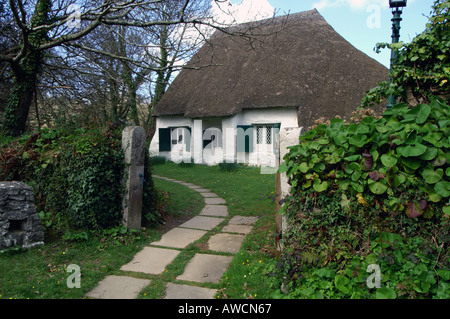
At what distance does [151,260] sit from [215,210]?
2.39 metres

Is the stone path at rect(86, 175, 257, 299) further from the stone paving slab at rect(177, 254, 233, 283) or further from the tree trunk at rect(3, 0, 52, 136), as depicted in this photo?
the tree trunk at rect(3, 0, 52, 136)

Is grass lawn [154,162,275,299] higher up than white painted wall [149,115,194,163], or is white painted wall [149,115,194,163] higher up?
white painted wall [149,115,194,163]

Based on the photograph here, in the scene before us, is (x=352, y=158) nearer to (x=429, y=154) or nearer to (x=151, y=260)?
(x=429, y=154)

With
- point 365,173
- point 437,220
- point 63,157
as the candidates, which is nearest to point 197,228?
point 63,157

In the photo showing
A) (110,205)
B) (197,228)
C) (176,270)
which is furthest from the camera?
(197,228)

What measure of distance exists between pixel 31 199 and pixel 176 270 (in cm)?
206

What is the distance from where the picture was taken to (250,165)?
12789mm

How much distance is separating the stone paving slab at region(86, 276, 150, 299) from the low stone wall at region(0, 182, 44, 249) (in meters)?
1.31

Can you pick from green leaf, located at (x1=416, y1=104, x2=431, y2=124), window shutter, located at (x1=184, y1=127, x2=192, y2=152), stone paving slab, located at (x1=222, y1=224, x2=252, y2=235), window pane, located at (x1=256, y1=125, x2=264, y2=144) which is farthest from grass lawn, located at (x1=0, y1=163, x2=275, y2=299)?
window shutter, located at (x1=184, y1=127, x2=192, y2=152)

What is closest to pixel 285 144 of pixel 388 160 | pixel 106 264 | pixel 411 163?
pixel 388 160

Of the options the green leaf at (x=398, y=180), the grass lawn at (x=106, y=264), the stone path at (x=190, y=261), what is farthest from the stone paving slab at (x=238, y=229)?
the green leaf at (x=398, y=180)

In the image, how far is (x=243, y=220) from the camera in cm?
504

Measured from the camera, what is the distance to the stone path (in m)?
2.79

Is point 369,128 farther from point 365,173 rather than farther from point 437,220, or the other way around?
point 437,220
